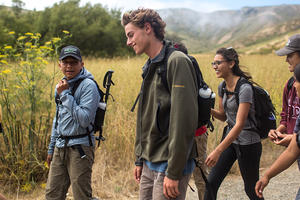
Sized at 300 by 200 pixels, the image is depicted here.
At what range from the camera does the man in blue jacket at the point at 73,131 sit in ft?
7.85

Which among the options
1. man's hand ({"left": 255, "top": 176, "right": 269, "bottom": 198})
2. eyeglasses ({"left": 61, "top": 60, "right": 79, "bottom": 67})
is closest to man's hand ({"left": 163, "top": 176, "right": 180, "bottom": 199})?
man's hand ({"left": 255, "top": 176, "right": 269, "bottom": 198})

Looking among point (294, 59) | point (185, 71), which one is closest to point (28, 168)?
point (185, 71)

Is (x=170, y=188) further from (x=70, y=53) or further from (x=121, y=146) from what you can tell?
(x=121, y=146)

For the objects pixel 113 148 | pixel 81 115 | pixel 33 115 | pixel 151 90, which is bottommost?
pixel 113 148

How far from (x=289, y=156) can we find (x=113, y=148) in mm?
3125

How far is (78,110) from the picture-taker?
2350 millimetres

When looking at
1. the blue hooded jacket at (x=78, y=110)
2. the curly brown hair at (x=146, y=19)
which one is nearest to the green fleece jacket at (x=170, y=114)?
the curly brown hair at (x=146, y=19)

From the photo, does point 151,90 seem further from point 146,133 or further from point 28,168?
point 28,168

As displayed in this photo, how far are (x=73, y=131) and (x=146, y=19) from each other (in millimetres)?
1245

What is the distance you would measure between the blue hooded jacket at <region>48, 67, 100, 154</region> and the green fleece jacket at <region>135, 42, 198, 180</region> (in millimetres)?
788

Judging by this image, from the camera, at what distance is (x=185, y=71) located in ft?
4.93

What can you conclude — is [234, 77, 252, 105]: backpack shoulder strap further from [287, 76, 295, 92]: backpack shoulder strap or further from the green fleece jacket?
the green fleece jacket

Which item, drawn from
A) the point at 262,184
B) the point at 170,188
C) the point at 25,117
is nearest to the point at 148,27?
the point at 170,188

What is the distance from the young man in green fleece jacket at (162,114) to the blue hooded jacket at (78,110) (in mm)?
745
